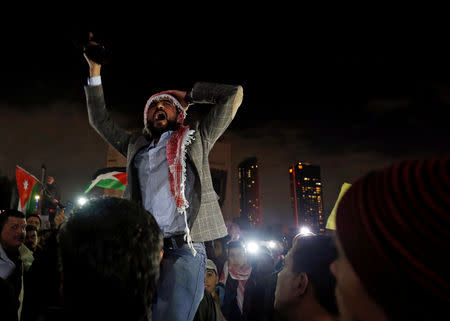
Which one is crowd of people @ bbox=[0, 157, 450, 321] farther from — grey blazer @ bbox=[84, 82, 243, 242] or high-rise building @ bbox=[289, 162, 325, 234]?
high-rise building @ bbox=[289, 162, 325, 234]

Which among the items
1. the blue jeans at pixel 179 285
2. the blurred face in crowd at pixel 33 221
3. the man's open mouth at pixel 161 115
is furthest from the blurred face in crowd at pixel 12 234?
Result: the blue jeans at pixel 179 285

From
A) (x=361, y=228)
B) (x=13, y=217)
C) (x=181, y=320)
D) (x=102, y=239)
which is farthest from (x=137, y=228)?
(x=13, y=217)

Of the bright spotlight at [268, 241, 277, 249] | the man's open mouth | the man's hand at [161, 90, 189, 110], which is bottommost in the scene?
the bright spotlight at [268, 241, 277, 249]

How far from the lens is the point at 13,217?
541cm

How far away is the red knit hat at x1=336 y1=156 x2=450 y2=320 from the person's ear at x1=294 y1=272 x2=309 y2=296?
66.4 inches

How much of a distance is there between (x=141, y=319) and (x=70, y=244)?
0.37 metres

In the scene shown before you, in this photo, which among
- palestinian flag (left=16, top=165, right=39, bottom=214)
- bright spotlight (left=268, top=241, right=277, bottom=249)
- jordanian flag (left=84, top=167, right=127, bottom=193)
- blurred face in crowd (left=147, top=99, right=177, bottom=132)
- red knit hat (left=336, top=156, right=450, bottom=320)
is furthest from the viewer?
bright spotlight (left=268, top=241, right=277, bottom=249)

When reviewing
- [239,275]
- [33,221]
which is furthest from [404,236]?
[33,221]

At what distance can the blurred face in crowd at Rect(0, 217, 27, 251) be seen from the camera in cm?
514

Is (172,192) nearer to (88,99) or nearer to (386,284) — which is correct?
(88,99)

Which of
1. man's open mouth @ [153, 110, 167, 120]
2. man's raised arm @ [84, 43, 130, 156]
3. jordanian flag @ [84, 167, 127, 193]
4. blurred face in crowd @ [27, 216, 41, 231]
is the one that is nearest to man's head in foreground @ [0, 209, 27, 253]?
blurred face in crowd @ [27, 216, 41, 231]

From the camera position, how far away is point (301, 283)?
7.78 feet

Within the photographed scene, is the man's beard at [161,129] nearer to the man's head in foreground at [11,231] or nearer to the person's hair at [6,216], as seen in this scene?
the man's head in foreground at [11,231]

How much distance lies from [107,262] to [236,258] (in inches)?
234
